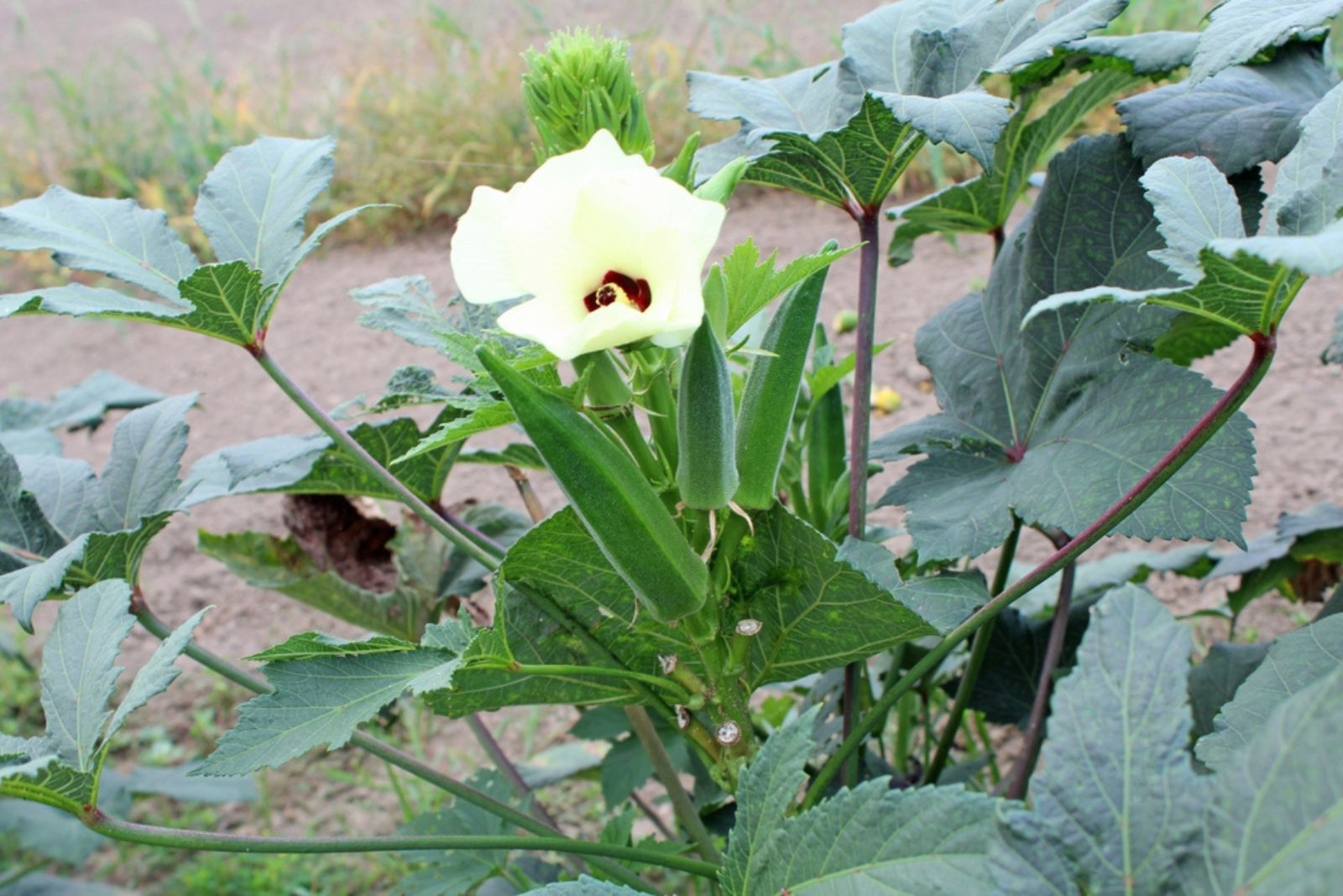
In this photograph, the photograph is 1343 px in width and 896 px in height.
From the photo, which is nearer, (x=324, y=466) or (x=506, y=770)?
(x=324, y=466)

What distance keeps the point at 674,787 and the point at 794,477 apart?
328 millimetres

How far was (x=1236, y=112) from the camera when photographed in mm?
1013

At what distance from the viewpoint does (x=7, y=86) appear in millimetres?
6230

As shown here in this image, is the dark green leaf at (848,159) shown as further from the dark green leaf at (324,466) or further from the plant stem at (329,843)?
the plant stem at (329,843)

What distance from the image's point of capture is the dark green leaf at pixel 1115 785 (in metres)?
0.55

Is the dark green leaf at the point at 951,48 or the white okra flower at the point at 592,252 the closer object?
the white okra flower at the point at 592,252

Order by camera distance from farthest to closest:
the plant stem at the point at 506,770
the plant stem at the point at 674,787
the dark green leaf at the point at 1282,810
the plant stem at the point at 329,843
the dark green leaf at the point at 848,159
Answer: the plant stem at the point at 506,770 → the plant stem at the point at 674,787 → the dark green leaf at the point at 848,159 → the plant stem at the point at 329,843 → the dark green leaf at the point at 1282,810

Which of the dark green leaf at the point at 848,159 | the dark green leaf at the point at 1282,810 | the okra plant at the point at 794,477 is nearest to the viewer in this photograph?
the dark green leaf at the point at 1282,810

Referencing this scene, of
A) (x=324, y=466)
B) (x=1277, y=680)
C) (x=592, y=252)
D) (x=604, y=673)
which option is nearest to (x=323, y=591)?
(x=324, y=466)

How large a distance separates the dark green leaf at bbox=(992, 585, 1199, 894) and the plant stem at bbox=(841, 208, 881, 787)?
45 cm

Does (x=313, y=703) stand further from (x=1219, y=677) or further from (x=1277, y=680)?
(x=1219, y=677)

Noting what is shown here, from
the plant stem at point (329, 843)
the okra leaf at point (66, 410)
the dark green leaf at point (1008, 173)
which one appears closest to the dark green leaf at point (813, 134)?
the dark green leaf at point (1008, 173)

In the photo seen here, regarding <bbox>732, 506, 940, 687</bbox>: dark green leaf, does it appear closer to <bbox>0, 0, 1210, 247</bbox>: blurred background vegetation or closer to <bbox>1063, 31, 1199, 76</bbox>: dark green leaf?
<bbox>1063, 31, 1199, 76</bbox>: dark green leaf

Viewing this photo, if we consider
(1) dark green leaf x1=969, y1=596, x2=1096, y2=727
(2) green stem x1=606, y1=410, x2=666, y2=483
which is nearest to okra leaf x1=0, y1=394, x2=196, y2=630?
(2) green stem x1=606, y1=410, x2=666, y2=483
